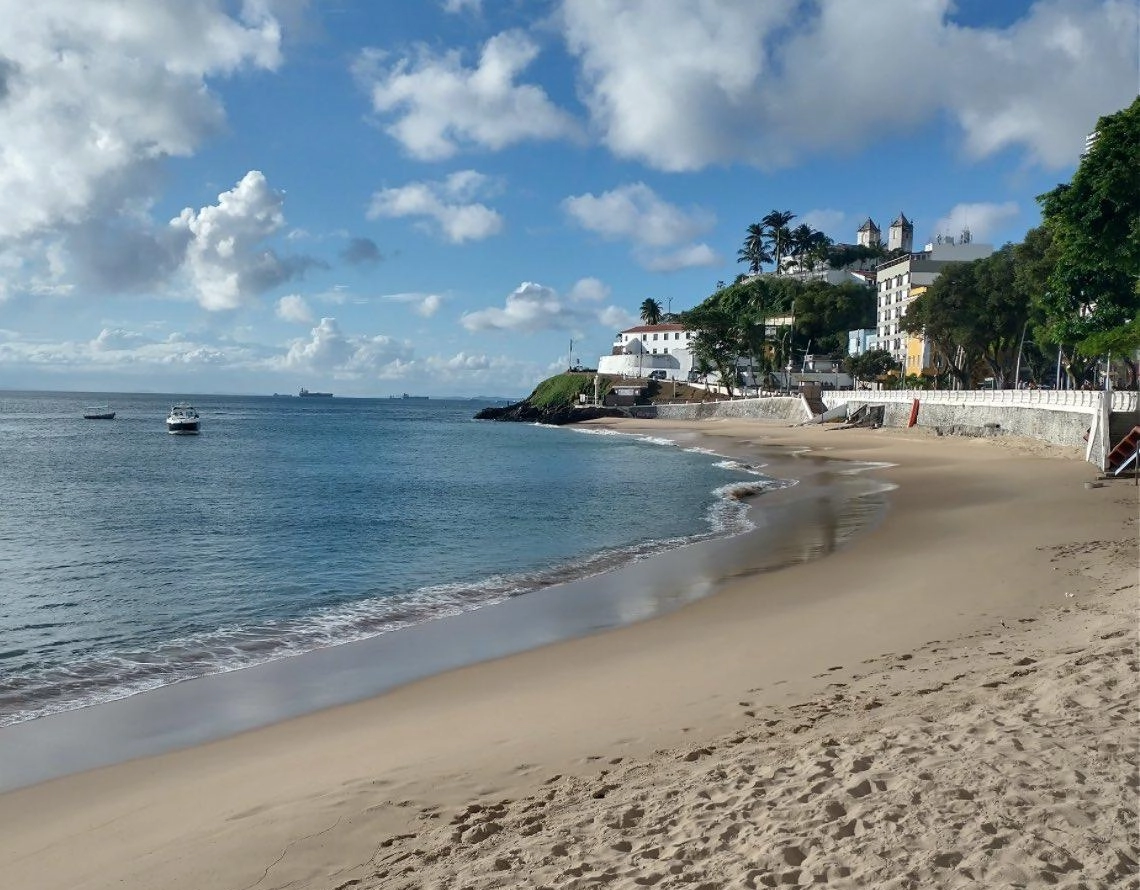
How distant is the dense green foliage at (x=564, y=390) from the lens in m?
145

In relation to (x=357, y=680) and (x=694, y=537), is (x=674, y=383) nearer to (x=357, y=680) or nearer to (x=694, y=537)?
(x=694, y=537)

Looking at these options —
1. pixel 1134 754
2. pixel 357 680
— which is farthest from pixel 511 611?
pixel 1134 754

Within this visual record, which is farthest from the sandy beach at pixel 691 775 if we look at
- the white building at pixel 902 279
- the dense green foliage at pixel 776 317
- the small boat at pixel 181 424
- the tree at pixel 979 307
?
the dense green foliage at pixel 776 317

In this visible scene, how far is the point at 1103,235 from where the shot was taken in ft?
113

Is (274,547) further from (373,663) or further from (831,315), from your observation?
(831,315)

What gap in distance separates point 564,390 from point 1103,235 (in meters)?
119

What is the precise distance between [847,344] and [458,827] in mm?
129813

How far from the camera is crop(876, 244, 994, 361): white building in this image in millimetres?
110875

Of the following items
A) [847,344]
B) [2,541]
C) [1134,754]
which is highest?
[847,344]

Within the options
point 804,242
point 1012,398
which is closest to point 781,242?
point 804,242

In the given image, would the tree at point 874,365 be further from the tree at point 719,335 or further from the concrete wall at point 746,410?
the tree at point 719,335

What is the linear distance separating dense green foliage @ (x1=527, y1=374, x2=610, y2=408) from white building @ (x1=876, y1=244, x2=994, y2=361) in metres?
43.9

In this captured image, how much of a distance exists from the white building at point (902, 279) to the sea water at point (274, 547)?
227ft

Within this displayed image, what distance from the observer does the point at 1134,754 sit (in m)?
6.40
